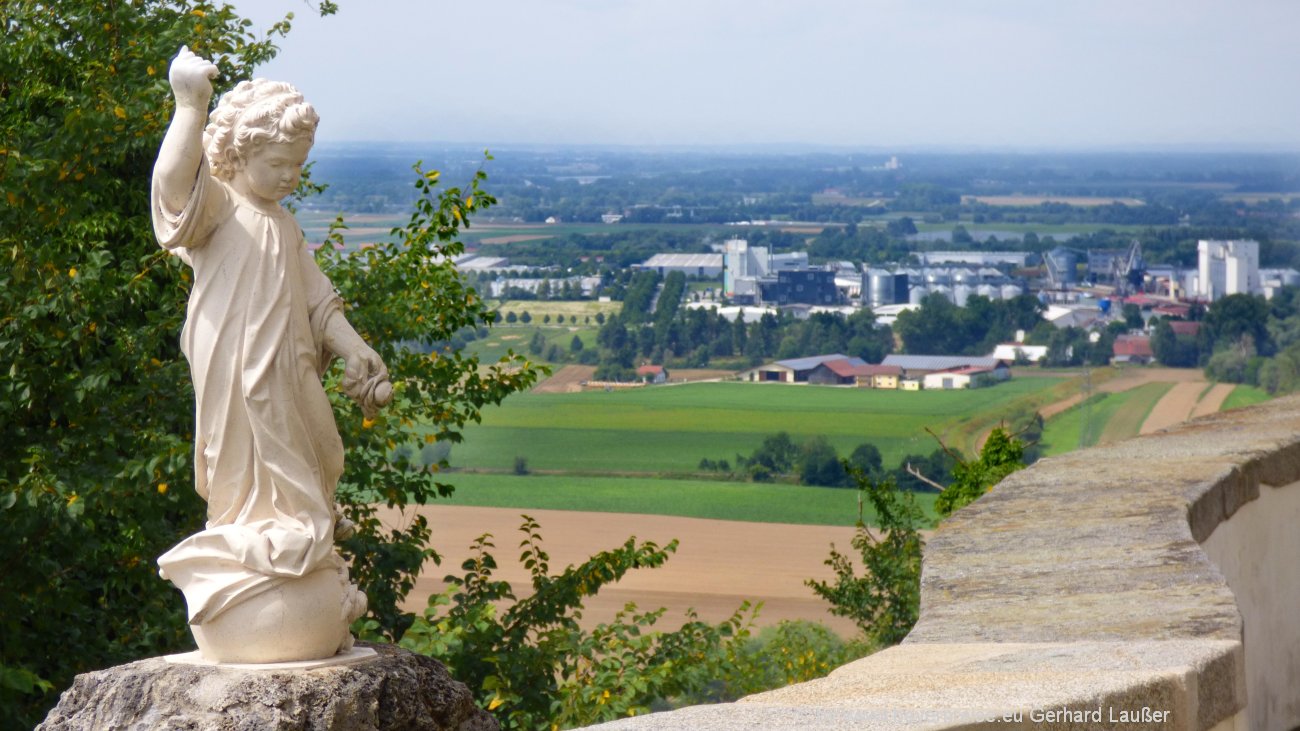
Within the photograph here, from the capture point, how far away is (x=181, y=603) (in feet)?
19.8

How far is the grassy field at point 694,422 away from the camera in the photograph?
1833 centimetres

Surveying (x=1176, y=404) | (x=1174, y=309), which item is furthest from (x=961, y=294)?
(x=1176, y=404)

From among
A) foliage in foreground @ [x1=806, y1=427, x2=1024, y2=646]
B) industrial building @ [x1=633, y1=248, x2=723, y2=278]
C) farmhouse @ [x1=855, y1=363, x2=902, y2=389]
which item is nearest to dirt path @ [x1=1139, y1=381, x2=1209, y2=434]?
farmhouse @ [x1=855, y1=363, x2=902, y2=389]

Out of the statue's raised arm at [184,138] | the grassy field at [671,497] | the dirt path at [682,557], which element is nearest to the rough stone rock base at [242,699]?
the statue's raised arm at [184,138]

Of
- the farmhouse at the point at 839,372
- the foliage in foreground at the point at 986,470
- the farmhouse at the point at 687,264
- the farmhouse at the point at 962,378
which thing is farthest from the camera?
the farmhouse at the point at 839,372

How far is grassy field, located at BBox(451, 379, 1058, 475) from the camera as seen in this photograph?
1833cm

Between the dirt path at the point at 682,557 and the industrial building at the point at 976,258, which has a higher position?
the industrial building at the point at 976,258

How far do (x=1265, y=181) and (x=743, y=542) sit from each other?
839cm

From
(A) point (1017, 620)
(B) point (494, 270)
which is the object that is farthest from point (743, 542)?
(A) point (1017, 620)

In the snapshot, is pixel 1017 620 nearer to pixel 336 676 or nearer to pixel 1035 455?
pixel 336 676

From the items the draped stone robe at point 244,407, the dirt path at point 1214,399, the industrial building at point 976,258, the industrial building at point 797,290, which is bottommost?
the dirt path at point 1214,399

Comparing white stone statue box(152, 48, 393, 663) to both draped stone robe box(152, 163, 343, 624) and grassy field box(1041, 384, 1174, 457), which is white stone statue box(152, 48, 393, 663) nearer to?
draped stone robe box(152, 163, 343, 624)

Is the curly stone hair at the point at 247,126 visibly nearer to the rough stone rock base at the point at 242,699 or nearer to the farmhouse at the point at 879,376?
the rough stone rock base at the point at 242,699

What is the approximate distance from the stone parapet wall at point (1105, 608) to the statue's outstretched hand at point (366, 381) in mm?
822
